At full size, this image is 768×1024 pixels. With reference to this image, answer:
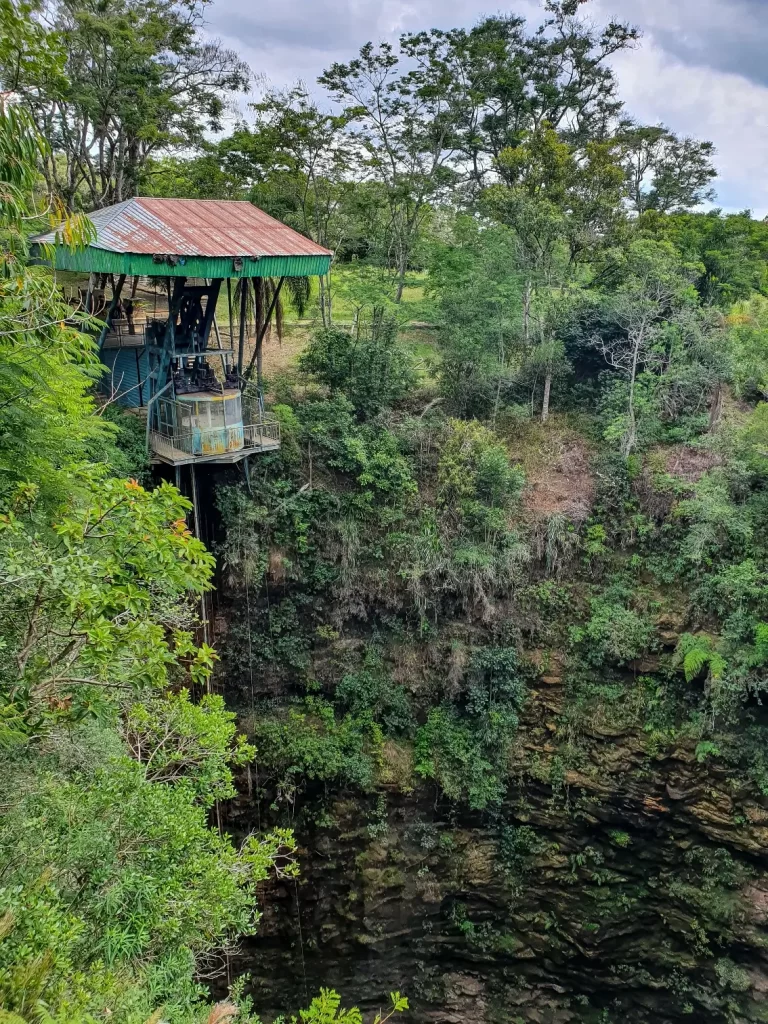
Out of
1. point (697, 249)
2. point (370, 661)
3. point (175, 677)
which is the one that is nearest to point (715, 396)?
point (697, 249)

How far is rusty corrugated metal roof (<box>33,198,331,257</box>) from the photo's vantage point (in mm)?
11508

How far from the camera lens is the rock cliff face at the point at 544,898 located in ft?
42.7

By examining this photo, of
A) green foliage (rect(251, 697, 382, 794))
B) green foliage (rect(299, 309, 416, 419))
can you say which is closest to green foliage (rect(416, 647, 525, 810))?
green foliage (rect(251, 697, 382, 794))

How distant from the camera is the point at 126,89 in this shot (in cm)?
1730

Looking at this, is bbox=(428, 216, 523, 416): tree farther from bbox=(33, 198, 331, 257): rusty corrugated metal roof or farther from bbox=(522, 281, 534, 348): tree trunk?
bbox=(33, 198, 331, 257): rusty corrugated metal roof

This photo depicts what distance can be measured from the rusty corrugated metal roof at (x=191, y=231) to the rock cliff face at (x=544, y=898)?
36.8ft

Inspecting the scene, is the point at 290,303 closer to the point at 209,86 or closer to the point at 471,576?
the point at 209,86

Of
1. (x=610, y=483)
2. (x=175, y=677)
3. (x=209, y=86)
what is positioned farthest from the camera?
(x=209, y=86)

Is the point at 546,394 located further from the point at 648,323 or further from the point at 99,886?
the point at 99,886

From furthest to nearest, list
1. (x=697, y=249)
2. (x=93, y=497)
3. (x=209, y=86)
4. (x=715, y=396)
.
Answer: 1. (x=697, y=249)
2. (x=209, y=86)
3. (x=715, y=396)
4. (x=93, y=497)

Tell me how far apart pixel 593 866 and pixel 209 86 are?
23.6 m

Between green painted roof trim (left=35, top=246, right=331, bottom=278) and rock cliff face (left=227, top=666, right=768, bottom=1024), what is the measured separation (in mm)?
10745

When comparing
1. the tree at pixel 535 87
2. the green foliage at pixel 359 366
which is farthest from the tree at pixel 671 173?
the green foliage at pixel 359 366

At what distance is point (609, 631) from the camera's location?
14.9 m
